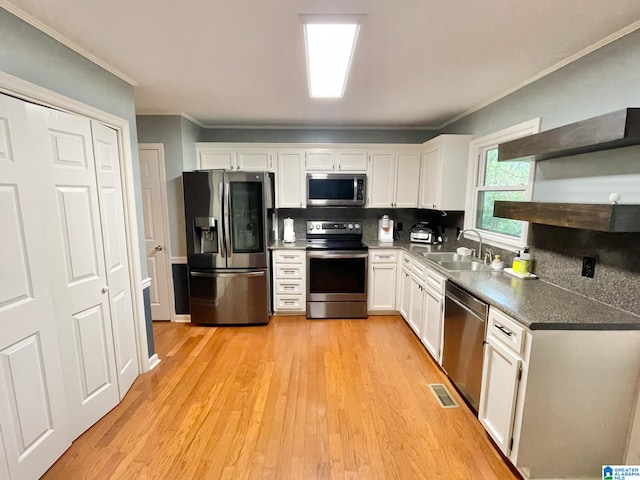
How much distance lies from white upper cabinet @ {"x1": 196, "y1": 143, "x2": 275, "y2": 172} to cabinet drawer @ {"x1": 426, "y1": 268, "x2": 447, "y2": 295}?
2.34 meters

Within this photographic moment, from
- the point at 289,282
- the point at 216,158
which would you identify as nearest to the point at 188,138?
the point at 216,158

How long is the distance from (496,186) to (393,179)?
1304mm

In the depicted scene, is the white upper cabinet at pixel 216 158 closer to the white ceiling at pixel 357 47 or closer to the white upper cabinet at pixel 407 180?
the white ceiling at pixel 357 47

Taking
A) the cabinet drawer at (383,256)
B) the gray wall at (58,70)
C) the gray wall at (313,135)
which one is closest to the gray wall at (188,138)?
the gray wall at (313,135)

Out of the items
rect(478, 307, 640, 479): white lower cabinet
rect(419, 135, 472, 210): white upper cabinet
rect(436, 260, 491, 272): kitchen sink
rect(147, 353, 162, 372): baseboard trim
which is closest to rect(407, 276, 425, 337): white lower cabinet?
rect(436, 260, 491, 272): kitchen sink

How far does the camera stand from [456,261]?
290 cm

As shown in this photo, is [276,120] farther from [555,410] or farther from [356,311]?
[555,410]

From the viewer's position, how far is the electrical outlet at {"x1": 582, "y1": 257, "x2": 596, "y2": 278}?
5.74 feet

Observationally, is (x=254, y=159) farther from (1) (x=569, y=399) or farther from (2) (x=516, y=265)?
(1) (x=569, y=399)

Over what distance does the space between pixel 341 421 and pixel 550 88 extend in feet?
9.15

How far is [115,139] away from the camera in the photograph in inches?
84.7

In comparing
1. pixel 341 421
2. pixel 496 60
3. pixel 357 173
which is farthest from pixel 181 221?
pixel 496 60

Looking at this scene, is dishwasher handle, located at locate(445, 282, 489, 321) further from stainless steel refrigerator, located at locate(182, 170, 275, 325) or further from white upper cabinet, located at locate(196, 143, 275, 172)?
white upper cabinet, located at locate(196, 143, 275, 172)

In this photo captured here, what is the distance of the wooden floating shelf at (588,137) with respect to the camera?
4.25ft
